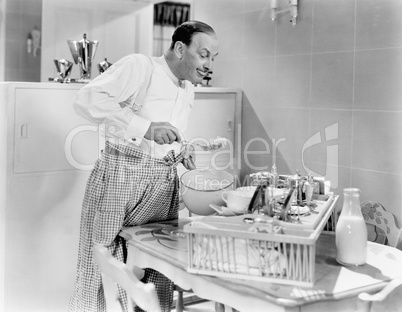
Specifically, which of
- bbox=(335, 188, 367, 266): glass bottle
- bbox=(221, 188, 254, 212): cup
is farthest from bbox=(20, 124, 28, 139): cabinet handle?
bbox=(335, 188, 367, 266): glass bottle

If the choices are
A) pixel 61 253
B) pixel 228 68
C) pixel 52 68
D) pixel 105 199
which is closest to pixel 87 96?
pixel 105 199

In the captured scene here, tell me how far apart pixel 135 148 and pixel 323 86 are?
1587 millimetres

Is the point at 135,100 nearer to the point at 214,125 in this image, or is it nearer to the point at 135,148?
the point at 135,148

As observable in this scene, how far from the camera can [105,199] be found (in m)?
2.26

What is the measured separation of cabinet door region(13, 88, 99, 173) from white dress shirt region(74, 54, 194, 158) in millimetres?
865

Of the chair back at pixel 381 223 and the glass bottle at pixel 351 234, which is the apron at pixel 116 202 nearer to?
the glass bottle at pixel 351 234

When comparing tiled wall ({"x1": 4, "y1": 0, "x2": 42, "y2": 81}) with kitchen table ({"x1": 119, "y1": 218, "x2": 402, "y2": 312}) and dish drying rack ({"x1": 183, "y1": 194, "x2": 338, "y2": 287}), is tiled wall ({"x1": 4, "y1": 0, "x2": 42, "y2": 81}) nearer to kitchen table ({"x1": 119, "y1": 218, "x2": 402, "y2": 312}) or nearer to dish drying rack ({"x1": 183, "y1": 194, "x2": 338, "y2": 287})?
kitchen table ({"x1": 119, "y1": 218, "x2": 402, "y2": 312})

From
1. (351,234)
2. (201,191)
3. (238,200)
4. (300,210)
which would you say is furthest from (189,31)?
(351,234)

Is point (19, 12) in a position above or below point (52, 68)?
above

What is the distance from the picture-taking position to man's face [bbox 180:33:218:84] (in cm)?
237

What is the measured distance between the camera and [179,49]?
2406 mm

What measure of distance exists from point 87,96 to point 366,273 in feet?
4.12

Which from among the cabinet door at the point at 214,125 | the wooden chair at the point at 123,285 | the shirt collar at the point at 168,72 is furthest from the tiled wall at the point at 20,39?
the wooden chair at the point at 123,285

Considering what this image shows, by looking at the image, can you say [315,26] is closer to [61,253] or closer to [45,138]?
[45,138]
